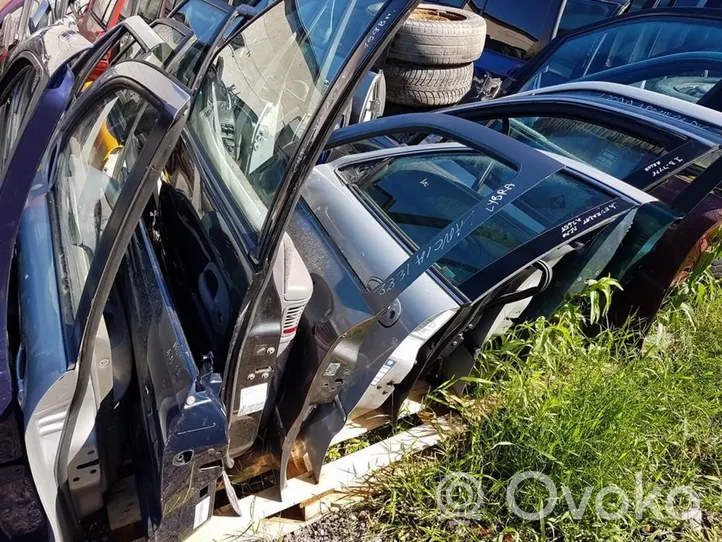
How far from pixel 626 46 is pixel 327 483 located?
3715 millimetres

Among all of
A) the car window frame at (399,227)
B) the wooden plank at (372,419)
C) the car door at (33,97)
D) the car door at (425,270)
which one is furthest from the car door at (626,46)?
the car door at (33,97)

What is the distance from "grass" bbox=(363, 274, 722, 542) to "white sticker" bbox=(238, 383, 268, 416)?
0.68m

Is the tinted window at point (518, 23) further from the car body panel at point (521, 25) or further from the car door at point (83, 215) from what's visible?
the car door at point (83, 215)

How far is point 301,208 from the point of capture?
6.78ft

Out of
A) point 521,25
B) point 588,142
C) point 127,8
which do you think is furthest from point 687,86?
point 127,8

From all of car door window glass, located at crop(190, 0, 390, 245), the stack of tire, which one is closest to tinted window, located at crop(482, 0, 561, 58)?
the stack of tire

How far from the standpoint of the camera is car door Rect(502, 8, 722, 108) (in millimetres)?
3408

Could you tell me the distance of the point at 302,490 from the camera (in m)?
1.88

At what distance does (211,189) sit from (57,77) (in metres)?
0.63

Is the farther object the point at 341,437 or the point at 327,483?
the point at 341,437

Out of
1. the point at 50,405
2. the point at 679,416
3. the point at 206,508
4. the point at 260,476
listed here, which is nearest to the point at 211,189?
the point at 50,405

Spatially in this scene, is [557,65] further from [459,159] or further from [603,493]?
[603,493]

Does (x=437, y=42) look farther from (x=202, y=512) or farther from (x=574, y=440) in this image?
(x=202, y=512)

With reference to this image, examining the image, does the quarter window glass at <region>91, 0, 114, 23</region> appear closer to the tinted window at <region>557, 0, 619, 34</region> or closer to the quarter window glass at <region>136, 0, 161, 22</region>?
the quarter window glass at <region>136, 0, 161, 22</region>
